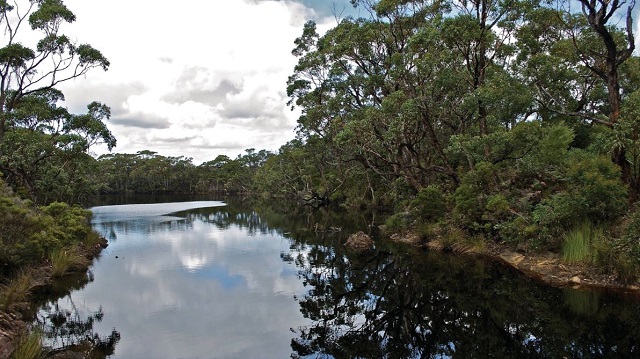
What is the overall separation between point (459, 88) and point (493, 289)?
1273cm

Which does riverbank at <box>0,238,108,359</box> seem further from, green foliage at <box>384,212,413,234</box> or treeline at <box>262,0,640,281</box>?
green foliage at <box>384,212,413,234</box>

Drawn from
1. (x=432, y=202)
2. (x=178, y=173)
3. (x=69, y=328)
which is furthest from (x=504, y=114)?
(x=178, y=173)

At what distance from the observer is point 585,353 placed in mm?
9016

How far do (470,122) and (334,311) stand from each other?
1920cm

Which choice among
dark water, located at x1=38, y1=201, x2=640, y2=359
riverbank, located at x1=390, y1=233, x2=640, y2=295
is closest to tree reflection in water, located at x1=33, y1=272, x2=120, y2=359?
dark water, located at x1=38, y1=201, x2=640, y2=359

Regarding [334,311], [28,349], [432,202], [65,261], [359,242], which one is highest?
[432,202]

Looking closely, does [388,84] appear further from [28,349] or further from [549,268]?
[28,349]

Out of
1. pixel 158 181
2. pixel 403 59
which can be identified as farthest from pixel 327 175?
pixel 158 181

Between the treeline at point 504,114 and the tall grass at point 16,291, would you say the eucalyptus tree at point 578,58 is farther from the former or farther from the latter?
the tall grass at point 16,291

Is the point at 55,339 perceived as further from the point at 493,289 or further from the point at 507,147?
the point at 507,147

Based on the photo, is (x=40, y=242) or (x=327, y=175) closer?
(x=40, y=242)

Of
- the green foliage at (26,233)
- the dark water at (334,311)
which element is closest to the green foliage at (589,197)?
the dark water at (334,311)

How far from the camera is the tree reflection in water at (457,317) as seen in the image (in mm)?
9758

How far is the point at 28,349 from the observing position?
8.42 metres
